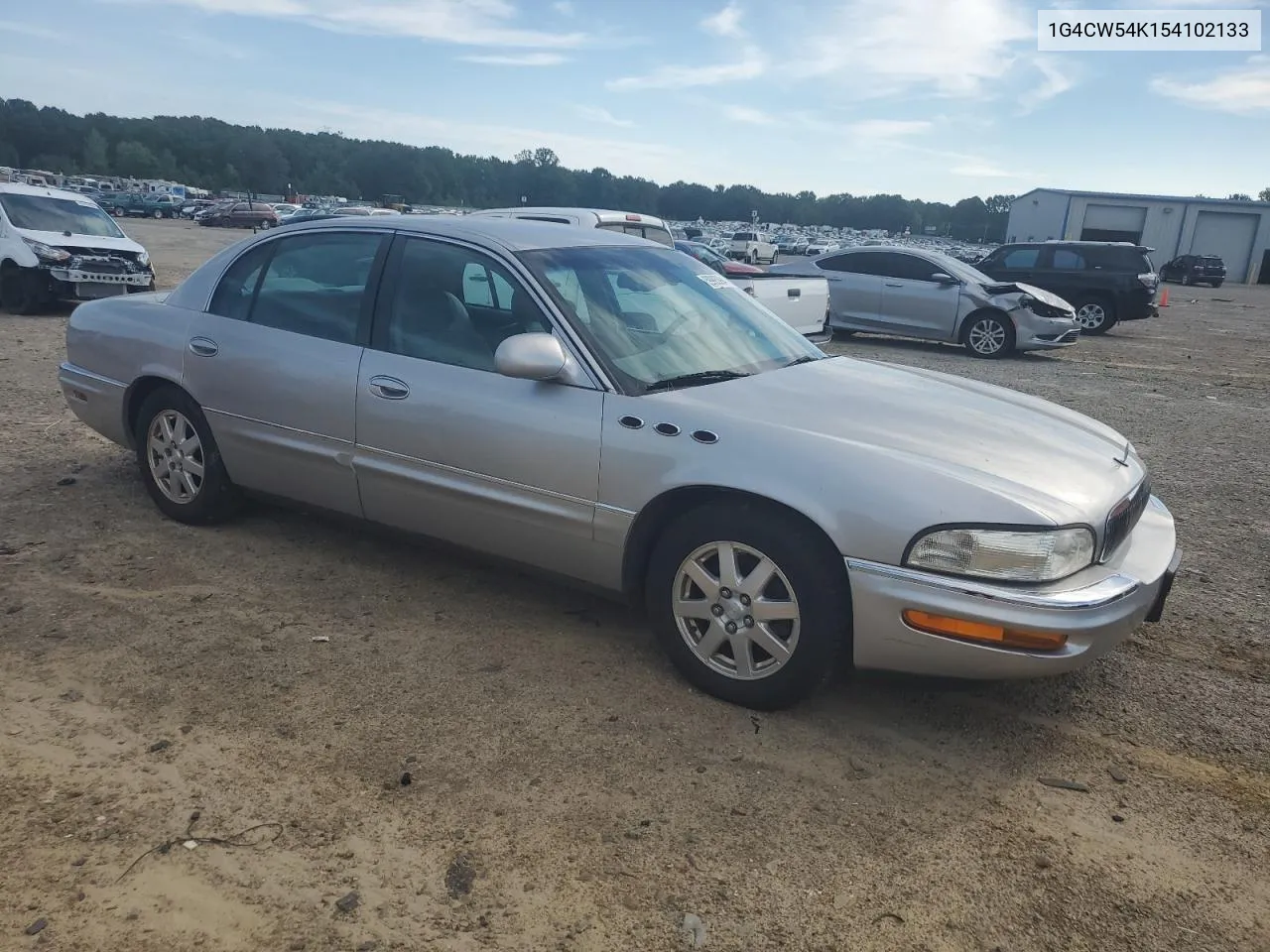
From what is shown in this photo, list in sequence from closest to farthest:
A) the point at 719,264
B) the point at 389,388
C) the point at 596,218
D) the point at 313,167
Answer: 1. the point at 389,388
2. the point at 596,218
3. the point at 719,264
4. the point at 313,167

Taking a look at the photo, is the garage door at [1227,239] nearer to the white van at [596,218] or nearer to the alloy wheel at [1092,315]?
the alloy wheel at [1092,315]

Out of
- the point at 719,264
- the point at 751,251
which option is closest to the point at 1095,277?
the point at 719,264

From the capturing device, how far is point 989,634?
2777mm

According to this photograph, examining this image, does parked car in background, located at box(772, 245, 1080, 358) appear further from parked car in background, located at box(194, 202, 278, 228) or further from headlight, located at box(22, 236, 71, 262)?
parked car in background, located at box(194, 202, 278, 228)

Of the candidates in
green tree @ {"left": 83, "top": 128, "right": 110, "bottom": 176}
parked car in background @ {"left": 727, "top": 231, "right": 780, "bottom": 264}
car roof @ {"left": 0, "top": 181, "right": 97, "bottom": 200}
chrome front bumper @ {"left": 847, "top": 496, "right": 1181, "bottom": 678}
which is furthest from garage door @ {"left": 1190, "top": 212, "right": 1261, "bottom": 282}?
green tree @ {"left": 83, "top": 128, "right": 110, "bottom": 176}

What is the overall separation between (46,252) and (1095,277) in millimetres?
16572

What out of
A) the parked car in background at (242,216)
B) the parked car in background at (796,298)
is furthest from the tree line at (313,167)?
the parked car in background at (796,298)

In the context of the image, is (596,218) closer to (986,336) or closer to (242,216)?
(986,336)

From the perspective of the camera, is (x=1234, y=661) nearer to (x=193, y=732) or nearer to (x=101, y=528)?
(x=193, y=732)

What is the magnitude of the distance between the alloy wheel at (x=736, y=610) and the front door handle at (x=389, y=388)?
1.39m

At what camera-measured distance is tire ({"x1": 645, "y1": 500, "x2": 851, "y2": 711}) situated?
296 cm

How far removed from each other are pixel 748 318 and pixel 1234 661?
238 centimetres

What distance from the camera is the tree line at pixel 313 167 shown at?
102938mm

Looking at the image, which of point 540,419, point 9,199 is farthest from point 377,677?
point 9,199
